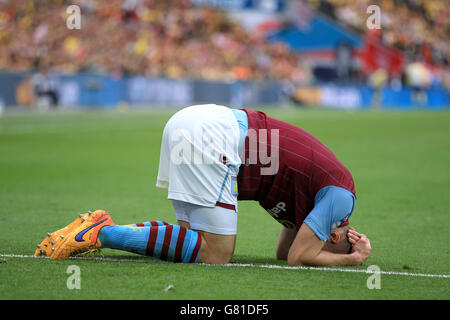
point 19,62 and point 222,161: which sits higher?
point 222,161

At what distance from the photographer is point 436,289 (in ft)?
14.1

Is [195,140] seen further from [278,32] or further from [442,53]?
[442,53]

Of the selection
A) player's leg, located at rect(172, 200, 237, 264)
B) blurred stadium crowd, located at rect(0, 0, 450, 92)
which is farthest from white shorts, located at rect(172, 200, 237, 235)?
blurred stadium crowd, located at rect(0, 0, 450, 92)

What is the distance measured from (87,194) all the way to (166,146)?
4.01 metres

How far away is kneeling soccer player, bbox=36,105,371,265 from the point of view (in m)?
4.70

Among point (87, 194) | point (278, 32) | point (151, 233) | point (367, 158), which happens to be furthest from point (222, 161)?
point (278, 32)

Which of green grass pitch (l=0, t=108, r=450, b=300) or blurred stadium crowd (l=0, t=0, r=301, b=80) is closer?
green grass pitch (l=0, t=108, r=450, b=300)

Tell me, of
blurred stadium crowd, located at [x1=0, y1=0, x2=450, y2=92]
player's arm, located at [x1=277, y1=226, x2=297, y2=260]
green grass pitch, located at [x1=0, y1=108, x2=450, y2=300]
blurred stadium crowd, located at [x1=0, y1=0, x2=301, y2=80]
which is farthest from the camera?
blurred stadium crowd, located at [x1=0, y1=0, x2=450, y2=92]

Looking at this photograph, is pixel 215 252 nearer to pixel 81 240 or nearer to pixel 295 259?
pixel 295 259

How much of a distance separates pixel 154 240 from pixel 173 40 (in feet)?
100

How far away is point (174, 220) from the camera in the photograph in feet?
23.1

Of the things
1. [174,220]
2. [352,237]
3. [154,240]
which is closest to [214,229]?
[154,240]

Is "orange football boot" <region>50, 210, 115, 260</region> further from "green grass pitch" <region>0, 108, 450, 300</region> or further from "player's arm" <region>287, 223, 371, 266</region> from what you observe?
"player's arm" <region>287, 223, 371, 266</region>

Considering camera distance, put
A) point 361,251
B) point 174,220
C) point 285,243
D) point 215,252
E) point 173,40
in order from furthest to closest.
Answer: point 173,40 → point 174,220 → point 285,243 → point 361,251 → point 215,252
